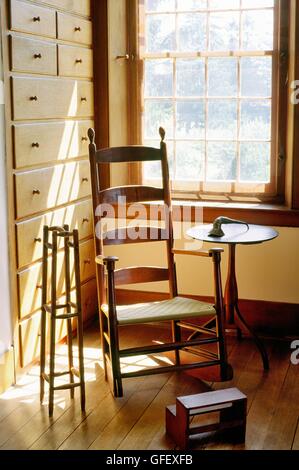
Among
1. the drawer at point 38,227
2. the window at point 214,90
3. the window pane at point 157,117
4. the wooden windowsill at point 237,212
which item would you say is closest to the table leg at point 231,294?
the wooden windowsill at point 237,212

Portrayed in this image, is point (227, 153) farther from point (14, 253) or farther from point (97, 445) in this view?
point (97, 445)

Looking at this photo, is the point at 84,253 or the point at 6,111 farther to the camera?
the point at 84,253

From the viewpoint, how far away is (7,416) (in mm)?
3238

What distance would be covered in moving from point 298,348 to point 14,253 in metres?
1.76

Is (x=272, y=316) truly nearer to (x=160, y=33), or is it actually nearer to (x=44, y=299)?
(x=44, y=299)

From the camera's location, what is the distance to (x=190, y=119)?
459 cm

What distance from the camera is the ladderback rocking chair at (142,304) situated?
3422 mm

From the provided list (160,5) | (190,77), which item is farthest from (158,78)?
(160,5)

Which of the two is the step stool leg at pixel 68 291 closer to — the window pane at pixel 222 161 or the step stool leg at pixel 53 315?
the step stool leg at pixel 53 315

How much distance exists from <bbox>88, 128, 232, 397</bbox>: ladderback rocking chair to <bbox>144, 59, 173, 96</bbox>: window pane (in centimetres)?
80

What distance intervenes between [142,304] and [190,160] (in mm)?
1324

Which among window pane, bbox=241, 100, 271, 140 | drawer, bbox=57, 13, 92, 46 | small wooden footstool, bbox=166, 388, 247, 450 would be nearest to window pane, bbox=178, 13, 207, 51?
window pane, bbox=241, 100, 271, 140
